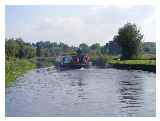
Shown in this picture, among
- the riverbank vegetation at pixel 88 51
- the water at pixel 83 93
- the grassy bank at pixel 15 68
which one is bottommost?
the water at pixel 83 93

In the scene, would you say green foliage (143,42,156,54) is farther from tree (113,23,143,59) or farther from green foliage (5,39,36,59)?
green foliage (5,39,36,59)

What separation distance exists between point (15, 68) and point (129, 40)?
0.98 meters

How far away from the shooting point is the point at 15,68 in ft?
19.6

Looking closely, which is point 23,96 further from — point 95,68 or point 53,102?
point 95,68

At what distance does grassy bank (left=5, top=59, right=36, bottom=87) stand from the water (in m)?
0.05

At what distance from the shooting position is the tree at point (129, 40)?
589 cm

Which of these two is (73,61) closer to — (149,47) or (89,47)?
(89,47)

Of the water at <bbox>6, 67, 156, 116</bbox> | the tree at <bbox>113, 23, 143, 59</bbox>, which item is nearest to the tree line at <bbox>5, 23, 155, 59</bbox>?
the tree at <bbox>113, 23, 143, 59</bbox>

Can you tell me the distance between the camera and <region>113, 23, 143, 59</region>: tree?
5.89 metres

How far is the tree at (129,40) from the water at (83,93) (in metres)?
0.16

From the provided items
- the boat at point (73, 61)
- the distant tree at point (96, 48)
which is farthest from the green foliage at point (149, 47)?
the boat at point (73, 61)
